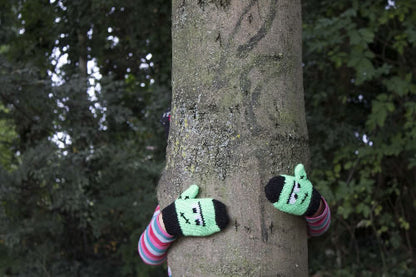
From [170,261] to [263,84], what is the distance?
0.59 metres

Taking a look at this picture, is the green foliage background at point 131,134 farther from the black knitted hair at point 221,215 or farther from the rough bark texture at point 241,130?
the black knitted hair at point 221,215

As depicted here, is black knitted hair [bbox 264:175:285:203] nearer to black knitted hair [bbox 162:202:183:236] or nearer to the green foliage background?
black knitted hair [bbox 162:202:183:236]

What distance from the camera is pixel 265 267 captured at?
1.18 metres

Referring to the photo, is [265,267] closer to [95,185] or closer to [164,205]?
[164,205]

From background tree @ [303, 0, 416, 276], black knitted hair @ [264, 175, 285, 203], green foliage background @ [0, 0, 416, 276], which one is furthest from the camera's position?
background tree @ [303, 0, 416, 276]

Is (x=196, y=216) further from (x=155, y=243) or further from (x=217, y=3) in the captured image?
(x=217, y=3)

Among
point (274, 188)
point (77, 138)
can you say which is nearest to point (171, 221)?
point (274, 188)

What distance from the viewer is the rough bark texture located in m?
1.19

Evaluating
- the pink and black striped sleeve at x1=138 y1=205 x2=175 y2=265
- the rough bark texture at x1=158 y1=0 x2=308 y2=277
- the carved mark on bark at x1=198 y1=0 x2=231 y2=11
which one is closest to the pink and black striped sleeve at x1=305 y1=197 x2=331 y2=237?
the rough bark texture at x1=158 y1=0 x2=308 y2=277

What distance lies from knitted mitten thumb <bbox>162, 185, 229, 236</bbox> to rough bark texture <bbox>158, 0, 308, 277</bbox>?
2 cm

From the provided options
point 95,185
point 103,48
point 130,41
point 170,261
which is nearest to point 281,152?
point 170,261

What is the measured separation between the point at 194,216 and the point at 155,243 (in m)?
0.24

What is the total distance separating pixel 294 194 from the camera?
1.18 metres

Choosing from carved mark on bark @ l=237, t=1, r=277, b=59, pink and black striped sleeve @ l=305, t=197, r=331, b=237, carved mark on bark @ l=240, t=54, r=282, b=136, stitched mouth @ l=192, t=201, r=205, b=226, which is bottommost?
pink and black striped sleeve @ l=305, t=197, r=331, b=237
